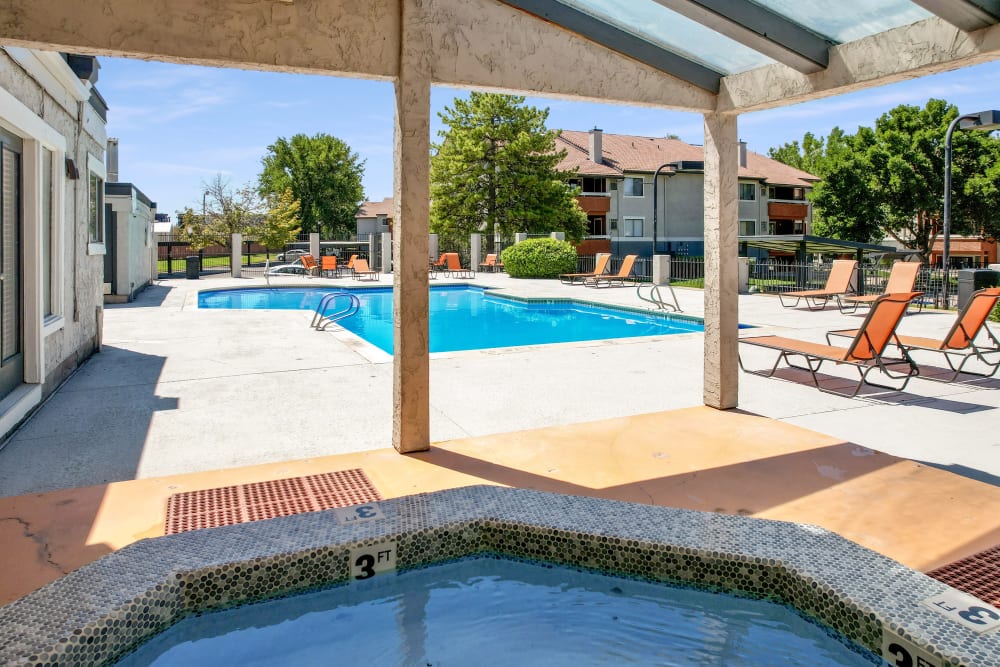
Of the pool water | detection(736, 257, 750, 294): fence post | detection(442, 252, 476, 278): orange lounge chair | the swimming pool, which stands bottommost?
the pool water

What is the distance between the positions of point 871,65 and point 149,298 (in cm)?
1909

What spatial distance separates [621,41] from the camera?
5.47 meters

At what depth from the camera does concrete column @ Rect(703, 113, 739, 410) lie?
6.09 m

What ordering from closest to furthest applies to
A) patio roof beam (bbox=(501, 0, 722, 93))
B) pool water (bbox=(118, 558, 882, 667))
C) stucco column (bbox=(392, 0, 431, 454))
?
pool water (bbox=(118, 558, 882, 667))
stucco column (bbox=(392, 0, 431, 454))
patio roof beam (bbox=(501, 0, 722, 93))

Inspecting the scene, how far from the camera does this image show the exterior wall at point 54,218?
20.0 ft

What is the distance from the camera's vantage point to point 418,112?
489 centimetres

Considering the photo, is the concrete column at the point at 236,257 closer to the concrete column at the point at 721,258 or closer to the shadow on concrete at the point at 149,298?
the shadow on concrete at the point at 149,298

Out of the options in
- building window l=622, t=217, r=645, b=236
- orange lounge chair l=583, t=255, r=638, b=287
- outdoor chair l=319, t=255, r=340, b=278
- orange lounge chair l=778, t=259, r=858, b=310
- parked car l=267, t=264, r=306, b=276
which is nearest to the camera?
orange lounge chair l=778, t=259, r=858, b=310

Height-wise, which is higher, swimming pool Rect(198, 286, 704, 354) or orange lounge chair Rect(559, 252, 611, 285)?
orange lounge chair Rect(559, 252, 611, 285)

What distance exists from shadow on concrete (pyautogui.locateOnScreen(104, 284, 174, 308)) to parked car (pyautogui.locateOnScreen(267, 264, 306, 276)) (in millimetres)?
7420

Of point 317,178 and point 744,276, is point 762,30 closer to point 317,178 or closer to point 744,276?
point 744,276

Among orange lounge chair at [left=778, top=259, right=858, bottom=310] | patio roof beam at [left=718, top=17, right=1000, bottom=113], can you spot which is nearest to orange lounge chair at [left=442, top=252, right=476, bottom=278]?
orange lounge chair at [left=778, top=259, right=858, bottom=310]

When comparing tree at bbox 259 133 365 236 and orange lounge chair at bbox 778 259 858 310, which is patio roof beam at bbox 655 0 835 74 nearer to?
orange lounge chair at bbox 778 259 858 310

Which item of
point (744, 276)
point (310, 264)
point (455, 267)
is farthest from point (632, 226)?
point (744, 276)
